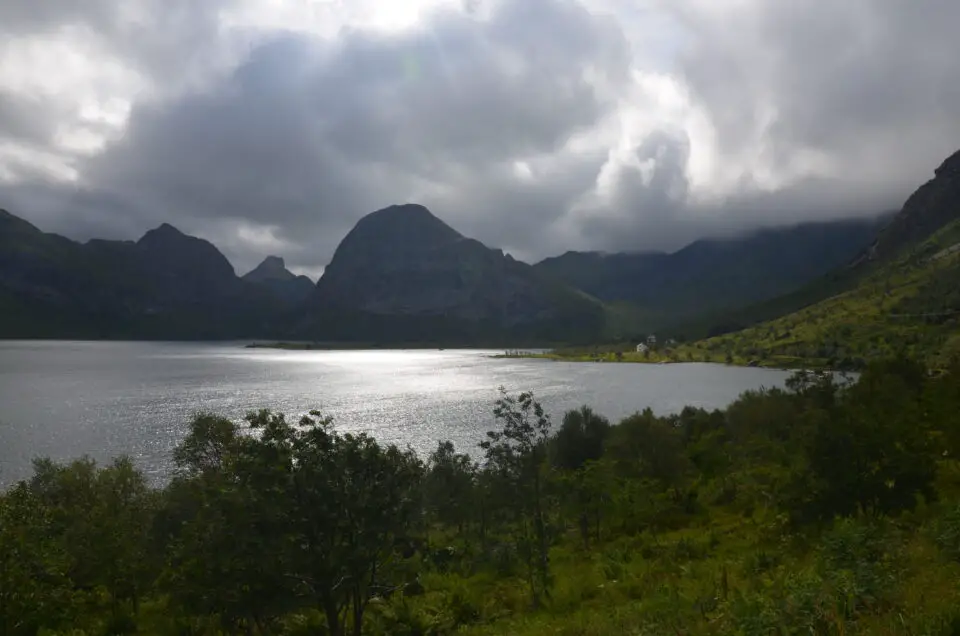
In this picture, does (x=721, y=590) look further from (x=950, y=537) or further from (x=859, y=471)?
(x=859, y=471)

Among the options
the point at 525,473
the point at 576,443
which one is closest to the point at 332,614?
the point at 525,473

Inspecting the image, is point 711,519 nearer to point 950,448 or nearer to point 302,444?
point 950,448

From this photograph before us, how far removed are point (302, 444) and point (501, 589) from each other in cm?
1828

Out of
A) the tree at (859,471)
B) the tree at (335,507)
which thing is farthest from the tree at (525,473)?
the tree at (859,471)

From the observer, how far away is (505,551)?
1500 inches

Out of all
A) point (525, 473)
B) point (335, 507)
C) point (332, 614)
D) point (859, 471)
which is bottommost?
point (332, 614)

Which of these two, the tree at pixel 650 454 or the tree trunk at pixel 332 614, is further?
the tree at pixel 650 454

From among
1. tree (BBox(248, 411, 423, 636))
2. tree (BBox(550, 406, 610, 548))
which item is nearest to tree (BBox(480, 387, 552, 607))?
tree (BBox(248, 411, 423, 636))

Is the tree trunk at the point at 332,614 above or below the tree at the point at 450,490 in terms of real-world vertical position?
above

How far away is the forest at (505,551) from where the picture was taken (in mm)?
15992

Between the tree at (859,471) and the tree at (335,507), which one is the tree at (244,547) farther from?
the tree at (859,471)

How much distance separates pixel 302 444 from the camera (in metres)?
21.0

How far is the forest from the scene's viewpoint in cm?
1599

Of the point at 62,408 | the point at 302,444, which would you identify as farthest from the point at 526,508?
the point at 62,408
